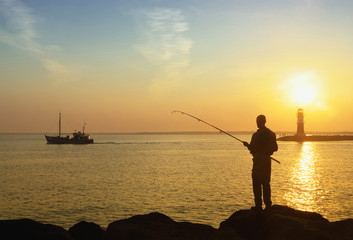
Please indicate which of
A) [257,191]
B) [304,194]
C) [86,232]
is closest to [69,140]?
[304,194]

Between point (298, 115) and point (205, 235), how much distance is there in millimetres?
125900

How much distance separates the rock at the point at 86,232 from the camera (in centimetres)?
847

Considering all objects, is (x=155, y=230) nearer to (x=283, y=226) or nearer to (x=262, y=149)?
(x=283, y=226)

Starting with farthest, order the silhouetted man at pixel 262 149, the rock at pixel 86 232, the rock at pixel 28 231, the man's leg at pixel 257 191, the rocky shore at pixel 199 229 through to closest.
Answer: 1. the man's leg at pixel 257 191
2. the silhouetted man at pixel 262 149
3. the rock at pixel 86 232
4. the rocky shore at pixel 199 229
5. the rock at pixel 28 231

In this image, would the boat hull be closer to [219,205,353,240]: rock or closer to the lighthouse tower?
the lighthouse tower

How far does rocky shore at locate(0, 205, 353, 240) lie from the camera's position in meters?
7.22

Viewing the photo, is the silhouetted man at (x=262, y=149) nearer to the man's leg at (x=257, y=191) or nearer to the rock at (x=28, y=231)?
the man's leg at (x=257, y=191)

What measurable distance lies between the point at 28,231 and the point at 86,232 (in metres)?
1.69

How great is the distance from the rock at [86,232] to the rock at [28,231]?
128 centimetres

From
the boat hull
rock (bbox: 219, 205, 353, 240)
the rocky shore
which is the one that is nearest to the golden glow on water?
rock (bbox: 219, 205, 353, 240)

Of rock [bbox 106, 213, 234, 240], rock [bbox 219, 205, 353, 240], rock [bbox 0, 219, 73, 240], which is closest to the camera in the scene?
rock [bbox 0, 219, 73, 240]

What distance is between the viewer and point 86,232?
8578mm

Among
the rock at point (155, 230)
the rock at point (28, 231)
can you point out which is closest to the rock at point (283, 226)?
the rock at point (155, 230)

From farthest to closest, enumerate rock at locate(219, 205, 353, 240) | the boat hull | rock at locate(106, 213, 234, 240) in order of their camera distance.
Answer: the boat hull, rock at locate(106, 213, 234, 240), rock at locate(219, 205, 353, 240)
